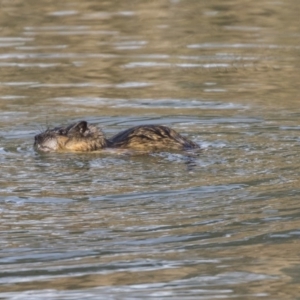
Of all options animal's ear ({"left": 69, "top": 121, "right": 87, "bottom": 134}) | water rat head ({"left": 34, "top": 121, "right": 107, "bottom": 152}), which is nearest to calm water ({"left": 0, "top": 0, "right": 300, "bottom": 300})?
water rat head ({"left": 34, "top": 121, "right": 107, "bottom": 152})

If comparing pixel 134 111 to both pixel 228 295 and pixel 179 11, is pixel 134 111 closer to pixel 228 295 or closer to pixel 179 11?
pixel 228 295

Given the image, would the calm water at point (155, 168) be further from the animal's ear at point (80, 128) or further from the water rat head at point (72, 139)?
the animal's ear at point (80, 128)

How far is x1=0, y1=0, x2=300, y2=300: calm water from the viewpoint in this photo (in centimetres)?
619

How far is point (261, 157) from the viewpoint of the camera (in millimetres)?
8992

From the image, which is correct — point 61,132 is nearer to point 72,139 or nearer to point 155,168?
point 72,139

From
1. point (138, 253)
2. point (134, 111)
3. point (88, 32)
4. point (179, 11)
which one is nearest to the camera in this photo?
point (138, 253)

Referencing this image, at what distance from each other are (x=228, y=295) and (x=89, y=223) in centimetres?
163

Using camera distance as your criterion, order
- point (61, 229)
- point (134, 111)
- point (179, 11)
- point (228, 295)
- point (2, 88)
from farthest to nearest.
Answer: point (179, 11) → point (2, 88) → point (134, 111) → point (61, 229) → point (228, 295)

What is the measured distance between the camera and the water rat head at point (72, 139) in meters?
9.70

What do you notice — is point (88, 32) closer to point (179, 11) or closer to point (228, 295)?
point (179, 11)

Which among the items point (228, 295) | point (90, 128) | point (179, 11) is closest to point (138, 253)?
point (228, 295)

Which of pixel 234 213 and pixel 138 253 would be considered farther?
pixel 234 213

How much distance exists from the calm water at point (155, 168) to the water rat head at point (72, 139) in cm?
12

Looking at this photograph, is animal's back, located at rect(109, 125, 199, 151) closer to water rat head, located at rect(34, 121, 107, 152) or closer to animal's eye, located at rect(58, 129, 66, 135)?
water rat head, located at rect(34, 121, 107, 152)
